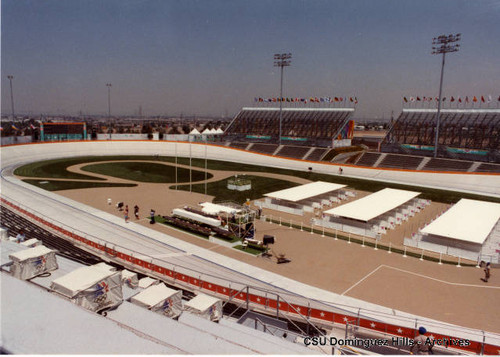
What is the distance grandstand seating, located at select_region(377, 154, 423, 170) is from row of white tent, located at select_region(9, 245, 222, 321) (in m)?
60.0

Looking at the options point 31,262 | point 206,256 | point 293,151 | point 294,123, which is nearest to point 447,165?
point 293,151

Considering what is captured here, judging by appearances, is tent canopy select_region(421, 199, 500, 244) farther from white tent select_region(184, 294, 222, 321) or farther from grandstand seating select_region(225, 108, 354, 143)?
grandstand seating select_region(225, 108, 354, 143)

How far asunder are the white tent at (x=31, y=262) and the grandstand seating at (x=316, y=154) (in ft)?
212

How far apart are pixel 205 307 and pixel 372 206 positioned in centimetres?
2686

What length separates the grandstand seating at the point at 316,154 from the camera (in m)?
71.6

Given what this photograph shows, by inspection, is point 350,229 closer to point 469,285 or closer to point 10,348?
point 469,285

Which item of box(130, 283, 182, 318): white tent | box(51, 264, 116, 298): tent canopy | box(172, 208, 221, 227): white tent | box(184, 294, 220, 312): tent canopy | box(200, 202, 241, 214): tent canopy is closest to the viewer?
box(51, 264, 116, 298): tent canopy

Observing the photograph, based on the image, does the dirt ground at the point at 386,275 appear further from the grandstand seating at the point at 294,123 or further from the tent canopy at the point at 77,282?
the grandstand seating at the point at 294,123

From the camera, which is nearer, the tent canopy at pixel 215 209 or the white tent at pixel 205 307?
the white tent at pixel 205 307

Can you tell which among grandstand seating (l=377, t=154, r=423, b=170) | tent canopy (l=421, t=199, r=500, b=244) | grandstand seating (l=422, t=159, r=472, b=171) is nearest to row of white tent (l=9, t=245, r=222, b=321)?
tent canopy (l=421, t=199, r=500, b=244)

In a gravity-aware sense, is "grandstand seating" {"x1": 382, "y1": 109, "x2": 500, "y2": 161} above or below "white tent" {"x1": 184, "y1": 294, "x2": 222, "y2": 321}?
above

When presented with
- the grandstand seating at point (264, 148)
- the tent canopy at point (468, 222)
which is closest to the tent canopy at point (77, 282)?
the tent canopy at point (468, 222)

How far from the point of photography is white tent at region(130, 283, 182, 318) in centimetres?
814

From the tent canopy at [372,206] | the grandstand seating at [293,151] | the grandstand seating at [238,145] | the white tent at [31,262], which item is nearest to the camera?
the white tent at [31,262]
